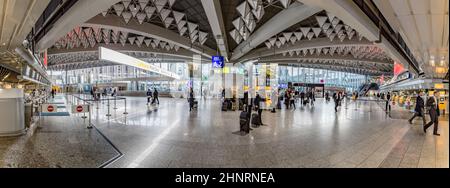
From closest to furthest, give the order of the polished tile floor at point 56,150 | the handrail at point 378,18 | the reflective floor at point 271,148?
the polished tile floor at point 56,150, the reflective floor at point 271,148, the handrail at point 378,18

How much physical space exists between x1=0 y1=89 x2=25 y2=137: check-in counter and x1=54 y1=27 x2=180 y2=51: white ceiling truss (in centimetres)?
1488

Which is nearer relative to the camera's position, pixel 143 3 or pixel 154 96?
pixel 143 3

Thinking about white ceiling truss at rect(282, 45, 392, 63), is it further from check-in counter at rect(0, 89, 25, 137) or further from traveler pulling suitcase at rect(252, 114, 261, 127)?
check-in counter at rect(0, 89, 25, 137)

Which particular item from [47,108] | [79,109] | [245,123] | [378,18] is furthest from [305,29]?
[47,108]

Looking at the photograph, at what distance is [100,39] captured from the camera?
2381 centimetres

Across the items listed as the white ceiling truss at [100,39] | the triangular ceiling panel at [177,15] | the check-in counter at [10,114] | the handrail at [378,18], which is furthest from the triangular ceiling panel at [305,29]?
the check-in counter at [10,114]

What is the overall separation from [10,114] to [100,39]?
66.3 feet

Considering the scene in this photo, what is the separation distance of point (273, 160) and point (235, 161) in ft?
2.49

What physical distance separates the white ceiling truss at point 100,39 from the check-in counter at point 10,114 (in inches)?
586

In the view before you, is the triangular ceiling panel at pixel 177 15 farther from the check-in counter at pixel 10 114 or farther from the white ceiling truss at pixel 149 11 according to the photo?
the check-in counter at pixel 10 114

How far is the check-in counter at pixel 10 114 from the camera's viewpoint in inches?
241

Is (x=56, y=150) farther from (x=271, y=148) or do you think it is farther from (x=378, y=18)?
(x=378, y=18)
